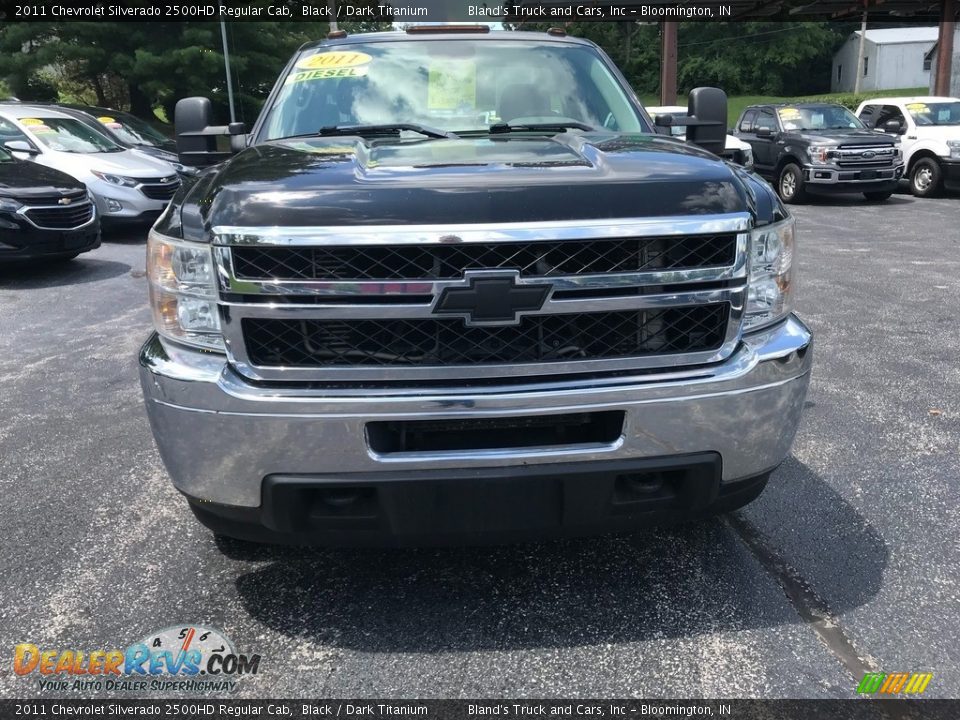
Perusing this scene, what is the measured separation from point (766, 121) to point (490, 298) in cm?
1505

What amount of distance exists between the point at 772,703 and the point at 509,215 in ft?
4.90

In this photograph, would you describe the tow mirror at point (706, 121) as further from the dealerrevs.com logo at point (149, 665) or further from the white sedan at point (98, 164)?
the white sedan at point (98, 164)

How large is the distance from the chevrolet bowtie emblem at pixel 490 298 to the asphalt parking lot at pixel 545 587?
3.36 feet

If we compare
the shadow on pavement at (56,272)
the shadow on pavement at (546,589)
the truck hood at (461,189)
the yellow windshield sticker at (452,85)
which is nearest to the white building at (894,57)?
the shadow on pavement at (56,272)

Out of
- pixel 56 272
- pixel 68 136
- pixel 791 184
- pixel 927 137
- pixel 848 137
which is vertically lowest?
pixel 791 184

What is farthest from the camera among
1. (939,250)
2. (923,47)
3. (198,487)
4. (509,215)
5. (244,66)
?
(923,47)

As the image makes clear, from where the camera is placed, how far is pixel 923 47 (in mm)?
61969

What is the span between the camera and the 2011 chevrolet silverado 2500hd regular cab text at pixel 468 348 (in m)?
2.20

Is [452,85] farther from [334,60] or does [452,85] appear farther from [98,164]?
[98,164]

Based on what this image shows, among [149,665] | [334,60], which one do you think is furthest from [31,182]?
[149,665]

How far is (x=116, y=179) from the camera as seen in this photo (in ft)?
34.6

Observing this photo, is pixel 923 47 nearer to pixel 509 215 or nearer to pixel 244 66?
pixel 244 66

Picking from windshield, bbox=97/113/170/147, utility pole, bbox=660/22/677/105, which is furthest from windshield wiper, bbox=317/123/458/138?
utility pole, bbox=660/22/677/105

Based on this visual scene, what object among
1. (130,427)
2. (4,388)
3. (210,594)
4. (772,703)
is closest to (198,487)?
(210,594)
